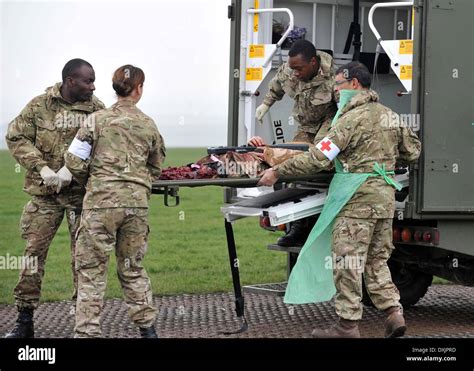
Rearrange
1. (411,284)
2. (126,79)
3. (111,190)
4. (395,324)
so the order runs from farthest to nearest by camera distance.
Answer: (411,284) < (395,324) < (126,79) < (111,190)

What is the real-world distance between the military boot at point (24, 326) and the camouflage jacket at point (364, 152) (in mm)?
2076

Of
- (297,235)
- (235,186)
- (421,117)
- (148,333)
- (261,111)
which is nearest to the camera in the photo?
(148,333)

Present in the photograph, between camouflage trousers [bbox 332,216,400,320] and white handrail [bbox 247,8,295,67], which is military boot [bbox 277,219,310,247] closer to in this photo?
camouflage trousers [bbox 332,216,400,320]

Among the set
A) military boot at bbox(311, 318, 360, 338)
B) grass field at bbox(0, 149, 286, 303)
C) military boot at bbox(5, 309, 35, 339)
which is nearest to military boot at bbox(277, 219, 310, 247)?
military boot at bbox(311, 318, 360, 338)

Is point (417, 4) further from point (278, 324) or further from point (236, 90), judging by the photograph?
point (278, 324)

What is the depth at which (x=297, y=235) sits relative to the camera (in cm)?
1009

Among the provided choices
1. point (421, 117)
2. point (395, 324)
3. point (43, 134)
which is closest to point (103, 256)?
point (43, 134)

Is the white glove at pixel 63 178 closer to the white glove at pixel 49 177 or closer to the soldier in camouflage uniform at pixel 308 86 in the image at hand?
the white glove at pixel 49 177

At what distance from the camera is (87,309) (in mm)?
8305

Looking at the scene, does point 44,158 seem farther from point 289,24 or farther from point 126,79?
point 289,24

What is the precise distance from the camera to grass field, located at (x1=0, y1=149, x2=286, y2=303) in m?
12.7

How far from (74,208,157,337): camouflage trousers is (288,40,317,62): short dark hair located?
7.17ft

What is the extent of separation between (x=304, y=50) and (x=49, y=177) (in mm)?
2220

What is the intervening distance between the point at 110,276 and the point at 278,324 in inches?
147
